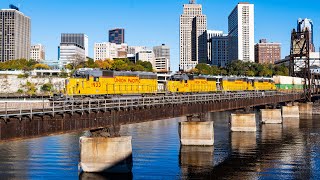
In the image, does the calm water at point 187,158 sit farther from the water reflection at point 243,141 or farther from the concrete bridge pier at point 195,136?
the concrete bridge pier at point 195,136

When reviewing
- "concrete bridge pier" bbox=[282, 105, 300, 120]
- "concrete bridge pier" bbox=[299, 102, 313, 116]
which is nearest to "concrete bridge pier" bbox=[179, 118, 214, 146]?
"concrete bridge pier" bbox=[282, 105, 300, 120]

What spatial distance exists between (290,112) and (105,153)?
101m

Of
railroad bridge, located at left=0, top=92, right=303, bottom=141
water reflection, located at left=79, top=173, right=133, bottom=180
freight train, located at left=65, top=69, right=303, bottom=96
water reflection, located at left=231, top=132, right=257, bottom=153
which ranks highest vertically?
freight train, located at left=65, top=69, right=303, bottom=96

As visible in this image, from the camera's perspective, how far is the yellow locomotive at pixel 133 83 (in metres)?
61.3

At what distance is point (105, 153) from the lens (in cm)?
4328

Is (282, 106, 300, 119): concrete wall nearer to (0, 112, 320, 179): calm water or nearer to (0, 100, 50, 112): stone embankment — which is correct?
(0, 112, 320, 179): calm water

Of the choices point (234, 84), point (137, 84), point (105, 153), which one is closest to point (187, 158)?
point (105, 153)

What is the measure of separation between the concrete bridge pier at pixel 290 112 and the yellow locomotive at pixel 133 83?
56.3 feet

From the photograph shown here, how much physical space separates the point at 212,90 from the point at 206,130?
1827 inches

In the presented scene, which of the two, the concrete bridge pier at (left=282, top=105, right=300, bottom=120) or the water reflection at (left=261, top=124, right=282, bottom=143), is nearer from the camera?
the water reflection at (left=261, top=124, right=282, bottom=143)

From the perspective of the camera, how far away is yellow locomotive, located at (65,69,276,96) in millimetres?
61281

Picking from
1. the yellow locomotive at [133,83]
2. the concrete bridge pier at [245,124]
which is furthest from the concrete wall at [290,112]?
the concrete bridge pier at [245,124]

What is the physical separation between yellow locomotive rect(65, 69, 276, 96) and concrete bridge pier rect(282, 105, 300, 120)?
17.2 metres

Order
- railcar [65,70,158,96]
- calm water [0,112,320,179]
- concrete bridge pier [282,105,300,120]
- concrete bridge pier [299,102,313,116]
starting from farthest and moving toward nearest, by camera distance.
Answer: concrete bridge pier [299,102,313,116] → concrete bridge pier [282,105,300,120] → railcar [65,70,158,96] → calm water [0,112,320,179]
